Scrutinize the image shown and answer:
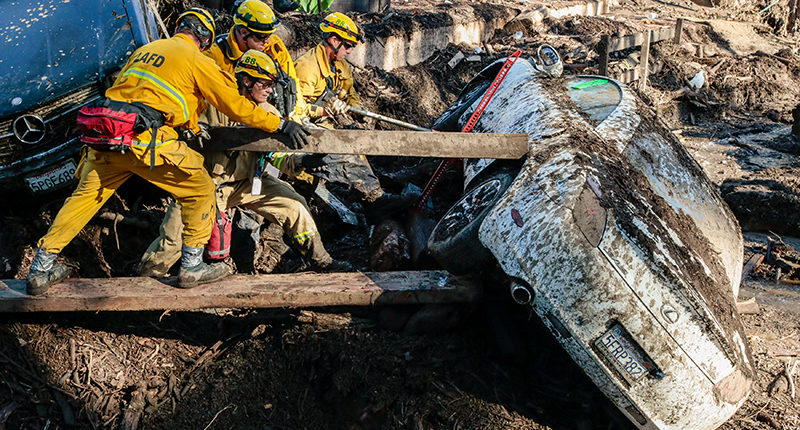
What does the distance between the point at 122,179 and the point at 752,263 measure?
4.80m

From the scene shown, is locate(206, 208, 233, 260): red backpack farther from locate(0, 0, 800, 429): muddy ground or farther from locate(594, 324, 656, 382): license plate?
locate(594, 324, 656, 382): license plate

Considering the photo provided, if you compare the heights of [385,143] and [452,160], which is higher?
[385,143]

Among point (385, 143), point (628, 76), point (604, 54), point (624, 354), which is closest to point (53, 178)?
point (385, 143)

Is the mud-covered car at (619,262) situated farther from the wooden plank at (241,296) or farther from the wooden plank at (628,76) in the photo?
the wooden plank at (628,76)

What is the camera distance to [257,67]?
381 cm

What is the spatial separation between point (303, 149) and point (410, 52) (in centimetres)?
633

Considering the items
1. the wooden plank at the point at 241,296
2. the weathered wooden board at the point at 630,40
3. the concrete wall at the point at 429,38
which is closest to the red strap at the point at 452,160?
the wooden plank at the point at 241,296

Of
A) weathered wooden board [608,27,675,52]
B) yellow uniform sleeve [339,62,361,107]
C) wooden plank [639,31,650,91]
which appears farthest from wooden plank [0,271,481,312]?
wooden plank [639,31,650,91]

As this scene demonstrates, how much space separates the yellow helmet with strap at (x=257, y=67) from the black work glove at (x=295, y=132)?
1.00 feet

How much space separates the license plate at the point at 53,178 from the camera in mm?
4379

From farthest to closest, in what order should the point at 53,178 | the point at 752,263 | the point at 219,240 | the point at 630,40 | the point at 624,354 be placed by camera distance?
the point at 630,40 < the point at 752,263 < the point at 53,178 < the point at 219,240 < the point at 624,354

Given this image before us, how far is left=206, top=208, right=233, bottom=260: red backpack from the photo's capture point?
4.27 meters

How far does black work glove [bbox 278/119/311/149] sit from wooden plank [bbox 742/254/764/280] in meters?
3.71

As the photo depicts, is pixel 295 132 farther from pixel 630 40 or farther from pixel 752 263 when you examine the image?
pixel 630 40
